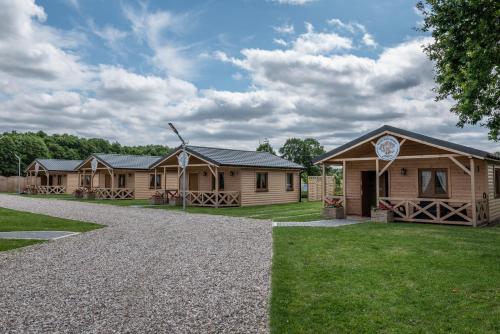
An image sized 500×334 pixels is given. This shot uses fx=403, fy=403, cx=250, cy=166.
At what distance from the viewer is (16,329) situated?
4.27 meters

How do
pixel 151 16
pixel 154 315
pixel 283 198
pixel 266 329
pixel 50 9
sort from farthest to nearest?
pixel 283 198, pixel 151 16, pixel 50 9, pixel 154 315, pixel 266 329

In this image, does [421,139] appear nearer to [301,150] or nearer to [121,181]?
[121,181]

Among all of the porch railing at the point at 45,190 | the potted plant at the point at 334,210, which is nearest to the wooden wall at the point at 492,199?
the potted plant at the point at 334,210

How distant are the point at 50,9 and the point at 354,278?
41.4 feet

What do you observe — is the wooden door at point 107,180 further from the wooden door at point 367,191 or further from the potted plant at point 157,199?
A: the wooden door at point 367,191

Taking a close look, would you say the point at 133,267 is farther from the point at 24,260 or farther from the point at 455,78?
the point at 455,78

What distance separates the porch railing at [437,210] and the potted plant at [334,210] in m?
1.59

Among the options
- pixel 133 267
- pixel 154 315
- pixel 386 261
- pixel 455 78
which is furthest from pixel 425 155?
pixel 154 315

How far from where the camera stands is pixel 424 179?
14.5 meters

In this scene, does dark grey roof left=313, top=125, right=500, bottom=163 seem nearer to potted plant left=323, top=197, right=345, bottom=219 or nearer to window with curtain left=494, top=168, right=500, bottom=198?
potted plant left=323, top=197, right=345, bottom=219

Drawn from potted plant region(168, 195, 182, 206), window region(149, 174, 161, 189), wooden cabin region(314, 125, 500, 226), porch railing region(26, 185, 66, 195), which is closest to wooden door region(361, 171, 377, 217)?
wooden cabin region(314, 125, 500, 226)

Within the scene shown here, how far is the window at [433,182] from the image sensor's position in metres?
14.1

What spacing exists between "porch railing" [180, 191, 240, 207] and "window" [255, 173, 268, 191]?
181 cm

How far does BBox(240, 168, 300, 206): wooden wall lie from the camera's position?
74.2 ft
